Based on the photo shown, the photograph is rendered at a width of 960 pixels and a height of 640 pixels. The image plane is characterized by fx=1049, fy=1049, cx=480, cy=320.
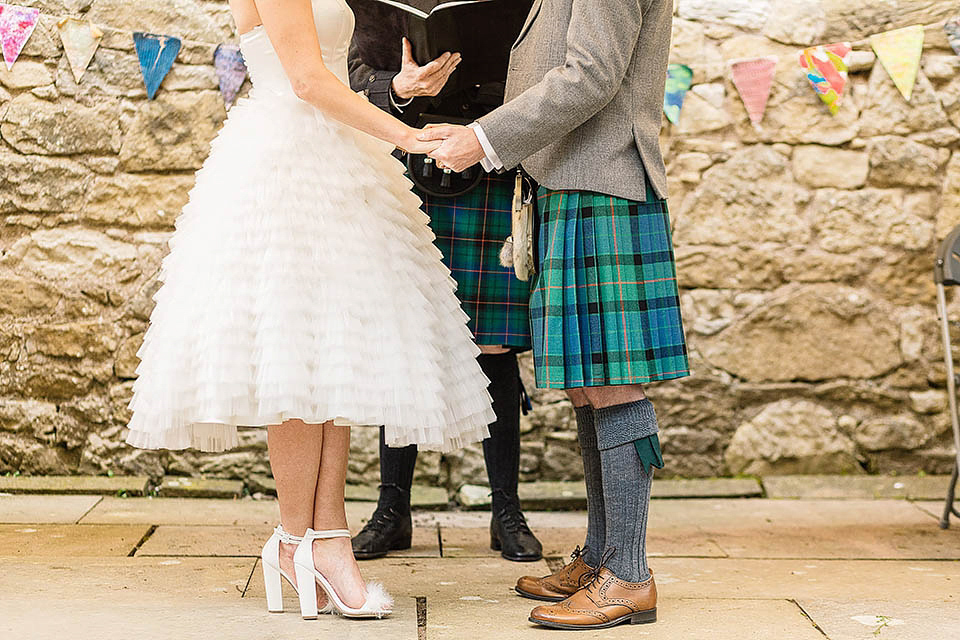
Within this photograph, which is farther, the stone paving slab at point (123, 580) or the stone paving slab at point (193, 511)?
the stone paving slab at point (193, 511)

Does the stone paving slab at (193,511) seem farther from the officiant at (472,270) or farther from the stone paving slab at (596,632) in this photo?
the stone paving slab at (596,632)

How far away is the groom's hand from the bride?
0.06 meters

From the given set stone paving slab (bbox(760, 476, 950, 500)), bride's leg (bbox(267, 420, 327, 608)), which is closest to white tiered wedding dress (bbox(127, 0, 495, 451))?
bride's leg (bbox(267, 420, 327, 608))

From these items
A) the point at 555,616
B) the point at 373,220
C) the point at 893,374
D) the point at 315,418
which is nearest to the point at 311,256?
the point at 373,220

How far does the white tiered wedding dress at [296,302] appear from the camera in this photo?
1.88 meters

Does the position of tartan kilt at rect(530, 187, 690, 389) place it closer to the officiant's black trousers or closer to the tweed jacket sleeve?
the tweed jacket sleeve

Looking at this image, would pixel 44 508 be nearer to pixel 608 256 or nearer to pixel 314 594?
pixel 314 594

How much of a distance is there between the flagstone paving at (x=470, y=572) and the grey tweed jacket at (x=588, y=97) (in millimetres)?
897

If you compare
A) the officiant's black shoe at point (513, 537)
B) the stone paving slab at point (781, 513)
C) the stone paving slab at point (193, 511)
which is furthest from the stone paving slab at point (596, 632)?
the stone paving slab at point (781, 513)

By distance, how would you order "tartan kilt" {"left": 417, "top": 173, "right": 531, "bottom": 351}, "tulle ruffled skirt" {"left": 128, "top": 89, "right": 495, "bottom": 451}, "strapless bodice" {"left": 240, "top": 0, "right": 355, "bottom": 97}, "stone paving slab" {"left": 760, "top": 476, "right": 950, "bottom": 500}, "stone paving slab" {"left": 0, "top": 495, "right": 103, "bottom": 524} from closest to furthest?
"tulle ruffled skirt" {"left": 128, "top": 89, "right": 495, "bottom": 451}, "strapless bodice" {"left": 240, "top": 0, "right": 355, "bottom": 97}, "tartan kilt" {"left": 417, "top": 173, "right": 531, "bottom": 351}, "stone paving slab" {"left": 0, "top": 495, "right": 103, "bottom": 524}, "stone paving slab" {"left": 760, "top": 476, "right": 950, "bottom": 500}

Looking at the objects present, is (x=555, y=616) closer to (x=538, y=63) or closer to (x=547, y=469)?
(x=538, y=63)

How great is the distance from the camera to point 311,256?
76.8 inches

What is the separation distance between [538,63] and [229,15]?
1.62m

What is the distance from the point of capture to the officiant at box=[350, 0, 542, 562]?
238 cm
